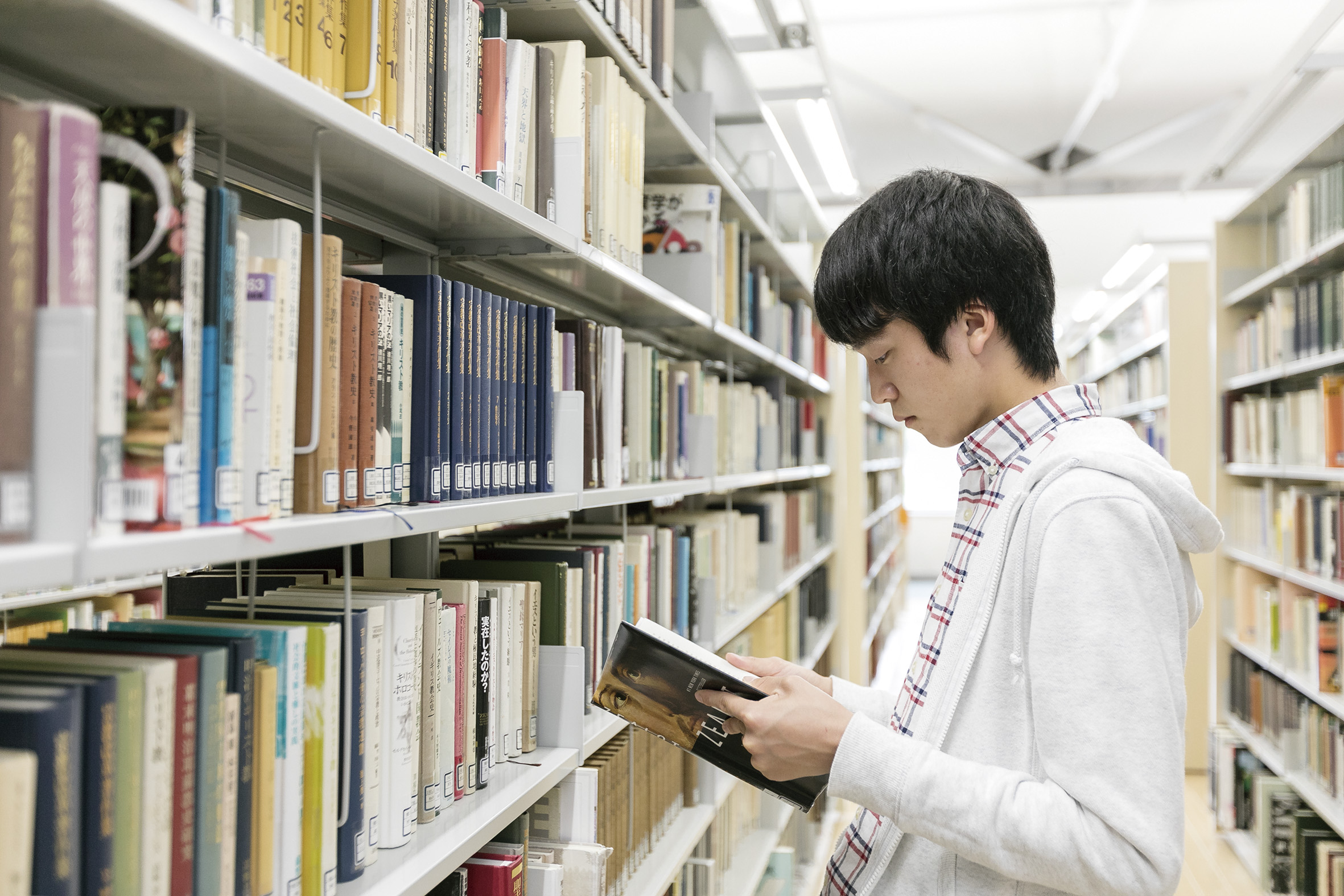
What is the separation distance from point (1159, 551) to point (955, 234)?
403 mm

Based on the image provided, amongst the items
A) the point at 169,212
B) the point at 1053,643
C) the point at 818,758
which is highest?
the point at 169,212

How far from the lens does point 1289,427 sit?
142 inches

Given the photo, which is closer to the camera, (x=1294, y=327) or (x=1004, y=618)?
(x=1004, y=618)

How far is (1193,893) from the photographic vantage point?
363cm

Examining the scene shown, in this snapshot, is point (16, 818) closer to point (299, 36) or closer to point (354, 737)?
point (354, 737)

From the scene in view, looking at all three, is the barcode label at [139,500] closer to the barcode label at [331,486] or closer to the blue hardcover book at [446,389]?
the barcode label at [331,486]

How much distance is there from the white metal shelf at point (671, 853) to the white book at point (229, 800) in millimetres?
1044

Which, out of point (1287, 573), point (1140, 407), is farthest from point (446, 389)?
point (1140, 407)

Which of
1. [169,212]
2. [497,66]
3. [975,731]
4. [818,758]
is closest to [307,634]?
[169,212]

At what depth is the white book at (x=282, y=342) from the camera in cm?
82

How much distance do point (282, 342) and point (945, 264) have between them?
0.70m

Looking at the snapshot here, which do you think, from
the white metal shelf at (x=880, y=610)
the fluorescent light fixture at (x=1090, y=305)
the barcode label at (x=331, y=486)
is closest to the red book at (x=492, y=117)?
the barcode label at (x=331, y=486)

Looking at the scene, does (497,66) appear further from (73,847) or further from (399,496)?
(73,847)

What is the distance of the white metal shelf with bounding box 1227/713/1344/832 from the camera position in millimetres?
3070
